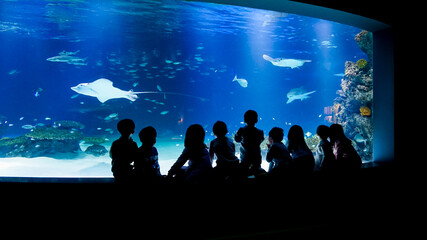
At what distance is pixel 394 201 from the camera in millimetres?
3160

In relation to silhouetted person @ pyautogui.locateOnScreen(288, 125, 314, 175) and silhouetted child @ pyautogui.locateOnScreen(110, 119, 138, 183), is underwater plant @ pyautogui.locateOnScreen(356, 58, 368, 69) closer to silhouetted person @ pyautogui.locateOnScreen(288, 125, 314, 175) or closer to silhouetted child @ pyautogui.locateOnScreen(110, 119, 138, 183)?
silhouetted person @ pyautogui.locateOnScreen(288, 125, 314, 175)

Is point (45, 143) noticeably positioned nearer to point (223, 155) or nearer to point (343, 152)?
point (223, 155)

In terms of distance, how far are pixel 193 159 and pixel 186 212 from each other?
612 millimetres

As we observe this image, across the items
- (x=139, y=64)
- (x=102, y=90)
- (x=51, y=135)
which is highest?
(x=139, y=64)

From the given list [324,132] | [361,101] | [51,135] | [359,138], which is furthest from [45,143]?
[361,101]

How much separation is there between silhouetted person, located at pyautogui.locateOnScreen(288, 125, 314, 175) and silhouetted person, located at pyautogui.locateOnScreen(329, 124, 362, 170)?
0.49 meters

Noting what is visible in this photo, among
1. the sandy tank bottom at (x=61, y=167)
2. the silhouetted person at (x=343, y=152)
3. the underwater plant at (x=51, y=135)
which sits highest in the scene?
the underwater plant at (x=51, y=135)

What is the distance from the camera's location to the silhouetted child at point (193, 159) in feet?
8.95

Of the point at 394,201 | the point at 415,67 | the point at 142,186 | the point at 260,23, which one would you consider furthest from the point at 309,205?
the point at 260,23

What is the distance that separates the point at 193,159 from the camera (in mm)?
2789

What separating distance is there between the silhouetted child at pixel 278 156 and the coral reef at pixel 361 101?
7.41m

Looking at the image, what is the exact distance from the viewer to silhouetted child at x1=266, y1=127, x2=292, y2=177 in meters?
3.06

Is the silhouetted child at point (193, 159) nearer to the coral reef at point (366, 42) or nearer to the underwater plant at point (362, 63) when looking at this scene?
the coral reef at point (366, 42)

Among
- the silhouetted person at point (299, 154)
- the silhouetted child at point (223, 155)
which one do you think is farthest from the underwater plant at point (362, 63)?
the silhouetted child at point (223, 155)
